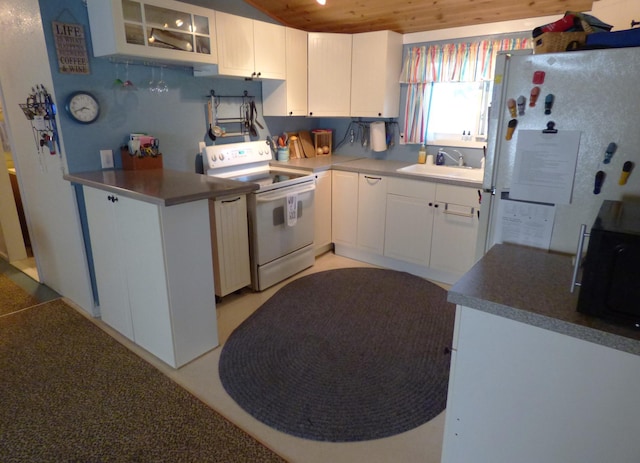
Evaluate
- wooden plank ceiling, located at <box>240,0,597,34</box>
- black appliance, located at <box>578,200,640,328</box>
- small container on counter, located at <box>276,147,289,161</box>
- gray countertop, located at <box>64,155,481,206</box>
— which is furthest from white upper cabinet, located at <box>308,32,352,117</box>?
black appliance, located at <box>578,200,640,328</box>

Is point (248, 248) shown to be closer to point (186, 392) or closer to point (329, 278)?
point (329, 278)

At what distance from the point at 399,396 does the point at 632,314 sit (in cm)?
137

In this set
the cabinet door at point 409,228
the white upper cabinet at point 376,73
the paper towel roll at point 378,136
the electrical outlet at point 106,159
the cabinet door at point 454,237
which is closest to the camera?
the electrical outlet at point 106,159

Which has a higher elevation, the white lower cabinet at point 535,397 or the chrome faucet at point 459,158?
the chrome faucet at point 459,158

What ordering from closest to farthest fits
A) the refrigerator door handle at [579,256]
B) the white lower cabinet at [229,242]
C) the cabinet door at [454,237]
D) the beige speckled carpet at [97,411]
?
1. the refrigerator door handle at [579,256]
2. the beige speckled carpet at [97,411]
3. the white lower cabinet at [229,242]
4. the cabinet door at [454,237]

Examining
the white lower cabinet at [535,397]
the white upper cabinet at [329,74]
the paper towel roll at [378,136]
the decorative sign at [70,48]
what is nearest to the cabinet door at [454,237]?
the paper towel roll at [378,136]

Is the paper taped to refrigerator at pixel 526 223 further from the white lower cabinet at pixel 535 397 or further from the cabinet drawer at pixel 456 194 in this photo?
the cabinet drawer at pixel 456 194

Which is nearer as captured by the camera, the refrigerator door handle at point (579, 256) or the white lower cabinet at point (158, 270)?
the refrigerator door handle at point (579, 256)

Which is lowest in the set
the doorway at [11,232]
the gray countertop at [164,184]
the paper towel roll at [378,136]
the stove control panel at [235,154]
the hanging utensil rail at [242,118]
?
the doorway at [11,232]

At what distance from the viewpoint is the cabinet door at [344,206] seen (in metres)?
3.84

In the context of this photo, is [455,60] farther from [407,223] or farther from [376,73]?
[407,223]

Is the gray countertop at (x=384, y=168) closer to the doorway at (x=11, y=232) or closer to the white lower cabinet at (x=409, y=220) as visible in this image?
the white lower cabinet at (x=409, y=220)

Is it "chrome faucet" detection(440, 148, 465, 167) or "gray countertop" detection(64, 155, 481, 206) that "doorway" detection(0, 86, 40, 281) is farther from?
"chrome faucet" detection(440, 148, 465, 167)

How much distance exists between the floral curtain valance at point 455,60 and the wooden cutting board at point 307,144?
3.76 ft
